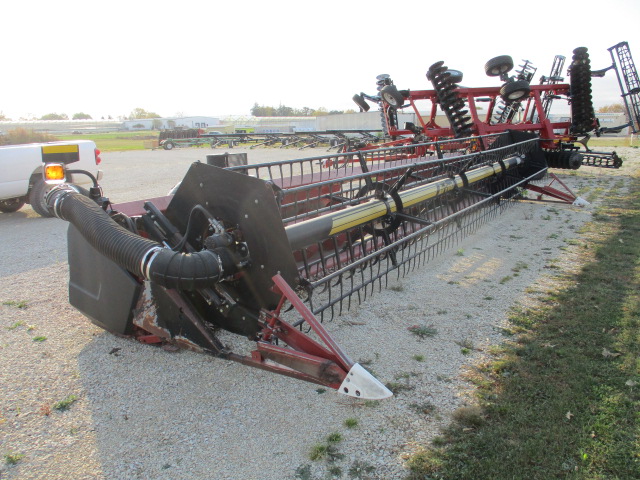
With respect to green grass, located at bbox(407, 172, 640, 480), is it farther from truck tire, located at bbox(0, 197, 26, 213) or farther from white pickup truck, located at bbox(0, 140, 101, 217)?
truck tire, located at bbox(0, 197, 26, 213)

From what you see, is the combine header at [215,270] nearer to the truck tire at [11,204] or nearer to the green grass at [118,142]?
the truck tire at [11,204]

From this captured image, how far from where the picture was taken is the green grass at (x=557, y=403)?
210cm

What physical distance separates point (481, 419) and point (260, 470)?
3.76 feet

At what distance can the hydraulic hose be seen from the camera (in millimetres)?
2248

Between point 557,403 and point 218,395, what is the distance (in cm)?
186

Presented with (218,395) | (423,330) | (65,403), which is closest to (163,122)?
(423,330)

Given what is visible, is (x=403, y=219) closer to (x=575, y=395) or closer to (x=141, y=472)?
(x=575, y=395)

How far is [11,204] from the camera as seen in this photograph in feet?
26.4

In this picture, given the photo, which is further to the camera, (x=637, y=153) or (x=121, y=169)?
(x=637, y=153)

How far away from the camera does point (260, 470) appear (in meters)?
2.12

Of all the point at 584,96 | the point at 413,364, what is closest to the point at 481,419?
the point at 413,364

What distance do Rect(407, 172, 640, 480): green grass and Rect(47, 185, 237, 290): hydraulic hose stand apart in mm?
1311

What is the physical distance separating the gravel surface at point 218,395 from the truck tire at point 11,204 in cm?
407

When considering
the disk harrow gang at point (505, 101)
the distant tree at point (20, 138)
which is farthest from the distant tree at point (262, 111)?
the disk harrow gang at point (505, 101)
